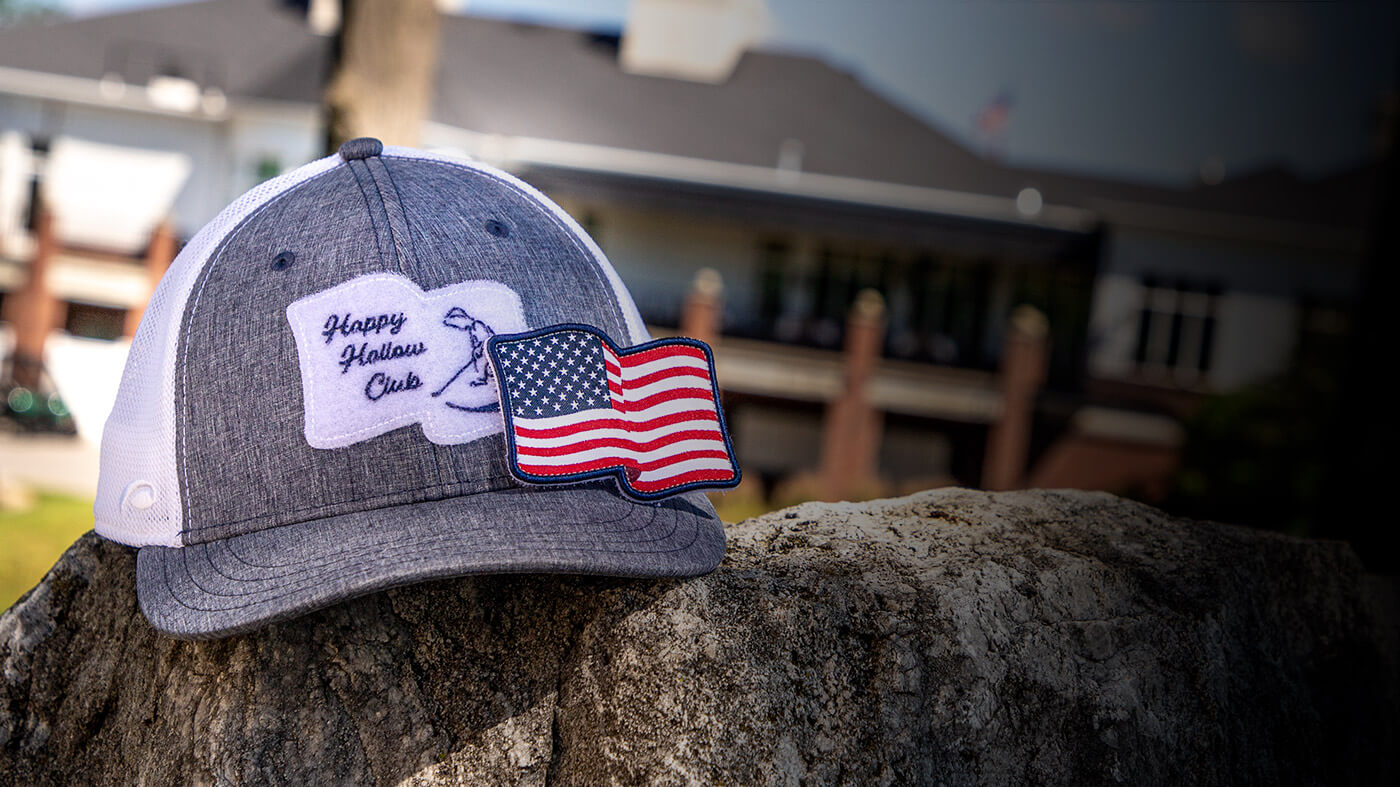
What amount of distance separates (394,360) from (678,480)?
457mm

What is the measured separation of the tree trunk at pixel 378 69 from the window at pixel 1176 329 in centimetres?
1718

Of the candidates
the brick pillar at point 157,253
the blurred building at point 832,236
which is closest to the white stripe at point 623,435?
the blurred building at point 832,236

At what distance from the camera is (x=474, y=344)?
167cm

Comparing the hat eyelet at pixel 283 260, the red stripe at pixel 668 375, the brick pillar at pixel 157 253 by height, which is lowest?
the brick pillar at pixel 157 253

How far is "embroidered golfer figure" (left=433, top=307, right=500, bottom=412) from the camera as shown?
1.64m

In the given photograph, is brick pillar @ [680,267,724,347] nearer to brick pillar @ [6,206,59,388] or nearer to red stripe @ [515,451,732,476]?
brick pillar @ [6,206,59,388]

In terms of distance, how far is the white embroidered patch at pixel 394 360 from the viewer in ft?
5.29

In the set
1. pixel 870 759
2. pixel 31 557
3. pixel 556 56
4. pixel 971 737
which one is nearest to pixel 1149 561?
pixel 971 737

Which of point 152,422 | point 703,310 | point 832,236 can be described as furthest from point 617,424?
point 832,236

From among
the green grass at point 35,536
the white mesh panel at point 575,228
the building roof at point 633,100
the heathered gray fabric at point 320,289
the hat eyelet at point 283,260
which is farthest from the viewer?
the building roof at point 633,100

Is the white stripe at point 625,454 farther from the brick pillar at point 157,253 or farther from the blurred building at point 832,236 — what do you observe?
the brick pillar at point 157,253

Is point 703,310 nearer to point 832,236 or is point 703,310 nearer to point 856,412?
point 856,412

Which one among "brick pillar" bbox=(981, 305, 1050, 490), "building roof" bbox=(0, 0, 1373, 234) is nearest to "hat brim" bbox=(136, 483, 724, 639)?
"brick pillar" bbox=(981, 305, 1050, 490)

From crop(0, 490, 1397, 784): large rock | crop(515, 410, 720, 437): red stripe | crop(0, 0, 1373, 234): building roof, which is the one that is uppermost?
crop(0, 0, 1373, 234): building roof
